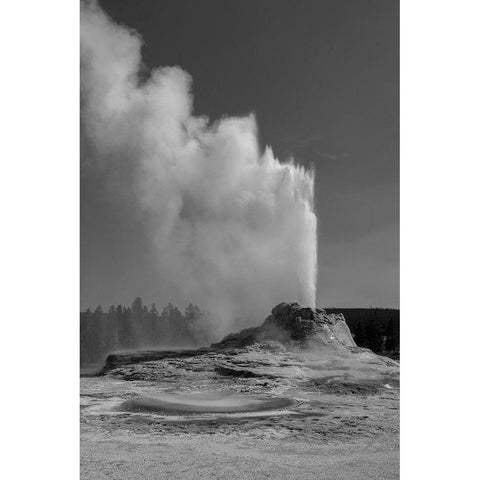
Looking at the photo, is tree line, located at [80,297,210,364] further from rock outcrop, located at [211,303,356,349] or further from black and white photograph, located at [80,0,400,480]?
rock outcrop, located at [211,303,356,349]

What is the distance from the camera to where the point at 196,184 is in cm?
595

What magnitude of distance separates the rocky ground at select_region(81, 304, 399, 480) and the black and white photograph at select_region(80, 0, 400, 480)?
0.8 inches

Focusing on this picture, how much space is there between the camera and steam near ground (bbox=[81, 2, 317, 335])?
19.3ft

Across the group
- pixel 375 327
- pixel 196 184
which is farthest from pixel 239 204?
pixel 375 327

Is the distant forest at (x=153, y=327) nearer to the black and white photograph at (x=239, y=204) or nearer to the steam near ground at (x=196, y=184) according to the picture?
the black and white photograph at (x=239, y=204)

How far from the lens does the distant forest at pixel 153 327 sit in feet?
19.2

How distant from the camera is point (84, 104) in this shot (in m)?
5.89

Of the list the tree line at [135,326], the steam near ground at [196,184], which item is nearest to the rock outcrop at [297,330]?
the steam near ground at [196,184]

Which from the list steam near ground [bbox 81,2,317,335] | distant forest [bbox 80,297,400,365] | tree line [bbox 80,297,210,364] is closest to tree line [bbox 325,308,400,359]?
distant forest [bbox 80,297,400,365]

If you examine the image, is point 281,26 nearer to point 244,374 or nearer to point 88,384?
point 244,374

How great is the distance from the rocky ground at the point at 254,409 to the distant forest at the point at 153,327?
0.41 ft
